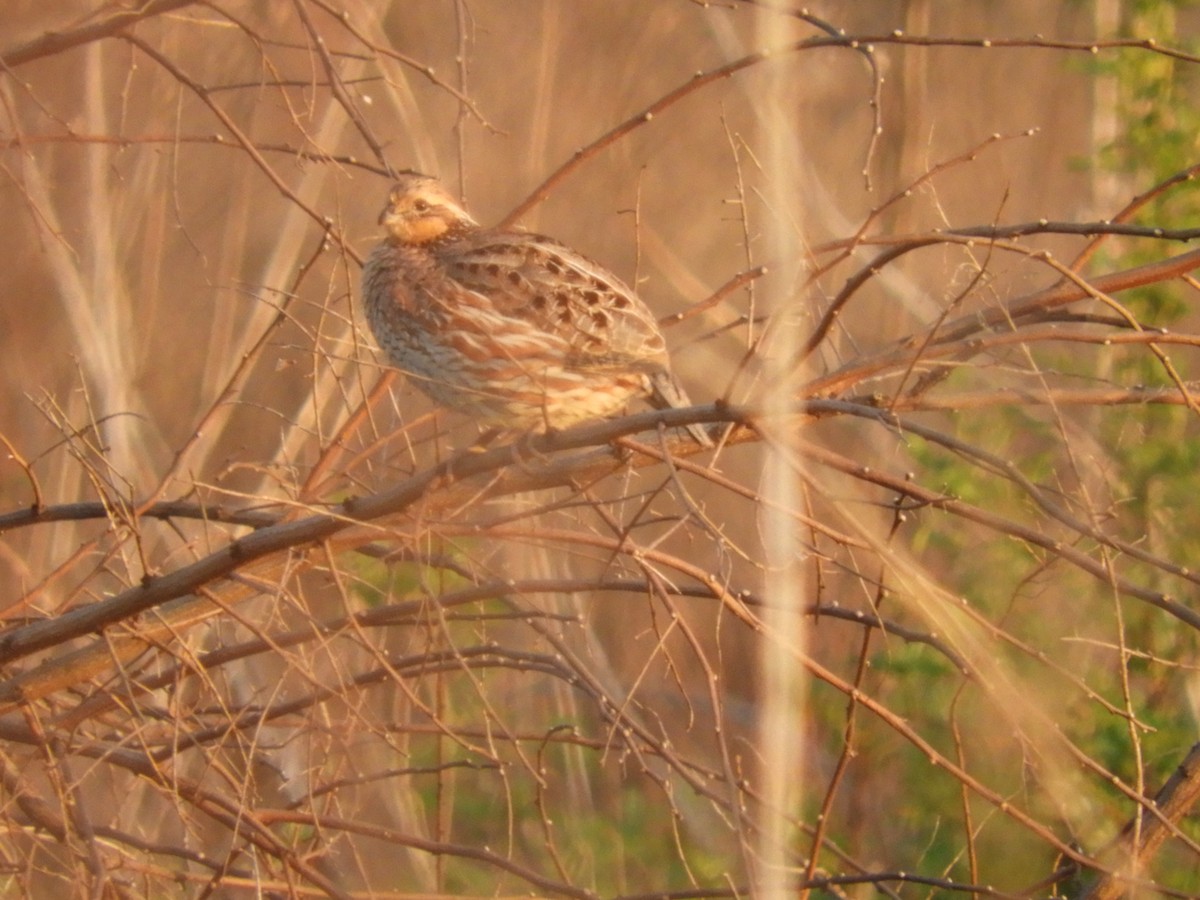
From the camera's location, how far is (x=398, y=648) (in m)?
8.22

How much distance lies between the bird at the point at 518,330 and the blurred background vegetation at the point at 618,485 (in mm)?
135

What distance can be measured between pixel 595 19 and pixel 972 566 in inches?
198

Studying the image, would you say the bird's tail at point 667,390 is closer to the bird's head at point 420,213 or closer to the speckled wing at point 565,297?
the speckled wing at point 565,297

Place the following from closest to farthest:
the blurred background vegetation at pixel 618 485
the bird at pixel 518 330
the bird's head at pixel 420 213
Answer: the blurred background vegetation at pixel 618 485, the bird at pixel 518 330, the bird's head at pixel 420 213

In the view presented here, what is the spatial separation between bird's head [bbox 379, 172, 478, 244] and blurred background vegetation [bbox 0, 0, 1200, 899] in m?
0.25

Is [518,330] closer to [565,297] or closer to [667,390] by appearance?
[565,297]

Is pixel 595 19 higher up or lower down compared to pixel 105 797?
higher up

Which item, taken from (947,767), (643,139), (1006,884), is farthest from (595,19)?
(947,767)

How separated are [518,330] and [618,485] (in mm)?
1756

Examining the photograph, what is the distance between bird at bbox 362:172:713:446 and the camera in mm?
3982

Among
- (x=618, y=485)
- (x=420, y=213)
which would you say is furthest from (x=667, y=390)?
(x=618, y=485)

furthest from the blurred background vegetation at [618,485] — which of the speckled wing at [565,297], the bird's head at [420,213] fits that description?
the bird's head at [420,213]

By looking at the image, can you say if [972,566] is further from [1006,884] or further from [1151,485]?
[1006,884]

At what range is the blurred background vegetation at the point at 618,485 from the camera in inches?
113
